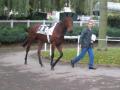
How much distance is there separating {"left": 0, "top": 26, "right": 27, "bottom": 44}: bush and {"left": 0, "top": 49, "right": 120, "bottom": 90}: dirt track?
8803 millimetres

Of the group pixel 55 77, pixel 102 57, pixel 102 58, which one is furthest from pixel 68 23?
pixel 102 57

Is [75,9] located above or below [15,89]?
above

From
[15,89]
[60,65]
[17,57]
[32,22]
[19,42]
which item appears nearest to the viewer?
[15,89]

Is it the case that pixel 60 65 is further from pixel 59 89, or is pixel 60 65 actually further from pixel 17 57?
pixel 59 89

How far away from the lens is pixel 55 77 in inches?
573

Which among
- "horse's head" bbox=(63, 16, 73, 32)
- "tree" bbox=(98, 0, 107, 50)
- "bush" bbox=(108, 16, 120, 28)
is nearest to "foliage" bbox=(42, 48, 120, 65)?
"tree" bbox=(98, 0, 107, 50)

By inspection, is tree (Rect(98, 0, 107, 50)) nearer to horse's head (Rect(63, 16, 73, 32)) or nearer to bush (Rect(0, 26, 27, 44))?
→ horse's head (Rect(63, 16, 73, 32))

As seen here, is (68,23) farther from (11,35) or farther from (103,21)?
(11,35)

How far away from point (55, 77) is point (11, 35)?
1371 cm

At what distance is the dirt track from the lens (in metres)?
12.7

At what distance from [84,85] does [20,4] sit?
16.6m

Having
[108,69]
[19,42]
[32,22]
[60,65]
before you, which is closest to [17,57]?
[60,65]

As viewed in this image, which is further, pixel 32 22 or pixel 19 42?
pixel 32 22

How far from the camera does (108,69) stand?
16844 millimetres
